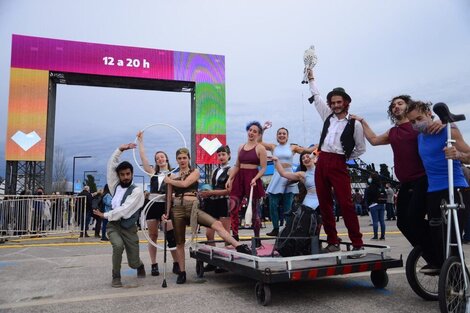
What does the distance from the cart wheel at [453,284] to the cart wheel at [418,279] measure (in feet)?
2.36

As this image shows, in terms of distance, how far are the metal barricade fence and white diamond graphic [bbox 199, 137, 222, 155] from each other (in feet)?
53.6

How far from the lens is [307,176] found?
6922 mm

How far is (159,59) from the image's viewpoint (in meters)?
29.0

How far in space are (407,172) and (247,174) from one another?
2.41m

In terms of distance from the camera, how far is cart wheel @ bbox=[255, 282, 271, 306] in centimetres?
426

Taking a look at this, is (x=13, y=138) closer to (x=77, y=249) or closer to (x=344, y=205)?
(x=77, y=249)

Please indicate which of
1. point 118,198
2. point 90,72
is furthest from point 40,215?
point 90,72

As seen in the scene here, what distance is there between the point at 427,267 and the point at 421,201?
2.32 feet

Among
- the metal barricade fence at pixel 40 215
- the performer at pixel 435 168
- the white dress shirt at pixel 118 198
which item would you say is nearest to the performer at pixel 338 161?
the performer at pixel 435 168

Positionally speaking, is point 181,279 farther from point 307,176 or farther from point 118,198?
point 307,176

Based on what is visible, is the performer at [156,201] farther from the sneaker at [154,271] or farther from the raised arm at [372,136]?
the raised arm at [372,136]

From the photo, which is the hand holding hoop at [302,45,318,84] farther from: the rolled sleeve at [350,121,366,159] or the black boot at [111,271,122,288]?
the black boot at [111,271,122,288]

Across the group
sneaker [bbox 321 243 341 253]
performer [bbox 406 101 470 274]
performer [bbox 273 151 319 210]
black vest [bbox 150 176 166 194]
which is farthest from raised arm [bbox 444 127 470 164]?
black vest [bbox 150 176 166 194]

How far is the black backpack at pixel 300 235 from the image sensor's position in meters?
5.16
